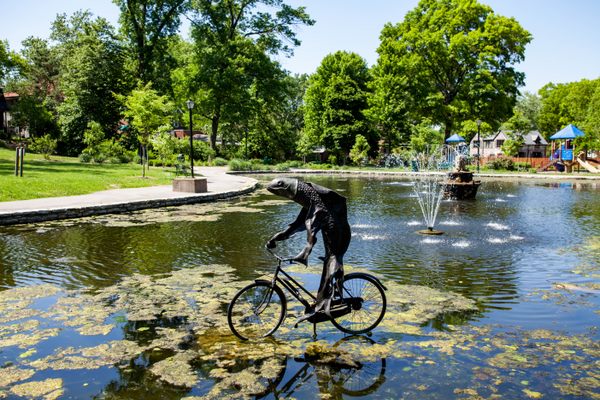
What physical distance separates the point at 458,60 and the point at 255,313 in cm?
5946

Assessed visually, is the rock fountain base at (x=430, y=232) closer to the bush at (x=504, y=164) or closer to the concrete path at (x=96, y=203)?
the concrete path at (x=96, y=203)

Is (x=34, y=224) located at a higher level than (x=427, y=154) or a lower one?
lower

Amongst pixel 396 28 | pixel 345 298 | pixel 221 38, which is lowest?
pixel 345 298

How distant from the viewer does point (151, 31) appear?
4981cm

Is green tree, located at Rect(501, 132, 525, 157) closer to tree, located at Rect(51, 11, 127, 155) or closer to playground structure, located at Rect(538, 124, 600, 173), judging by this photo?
playground structure, located at Rect(538, 124, 600, 173)

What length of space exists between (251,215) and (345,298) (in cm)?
1186

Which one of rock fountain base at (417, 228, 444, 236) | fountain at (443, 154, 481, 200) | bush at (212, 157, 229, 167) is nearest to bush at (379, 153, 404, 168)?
bush at (212, 157, 229, 167)

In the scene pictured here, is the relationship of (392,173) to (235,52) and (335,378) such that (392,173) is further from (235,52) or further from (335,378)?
(335,378)

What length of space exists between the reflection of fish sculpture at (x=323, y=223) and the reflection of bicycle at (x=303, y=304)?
0.14 m

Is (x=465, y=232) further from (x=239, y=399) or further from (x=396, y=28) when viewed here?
(x=396, y=28)

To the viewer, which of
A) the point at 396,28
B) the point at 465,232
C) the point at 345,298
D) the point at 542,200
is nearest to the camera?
the point at 345,298

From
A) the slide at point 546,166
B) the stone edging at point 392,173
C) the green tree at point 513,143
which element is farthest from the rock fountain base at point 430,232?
the green tree at point 513,143

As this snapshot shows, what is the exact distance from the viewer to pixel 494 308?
291 inches

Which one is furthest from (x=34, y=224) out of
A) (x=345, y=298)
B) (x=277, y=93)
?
(x=277, y=93)
